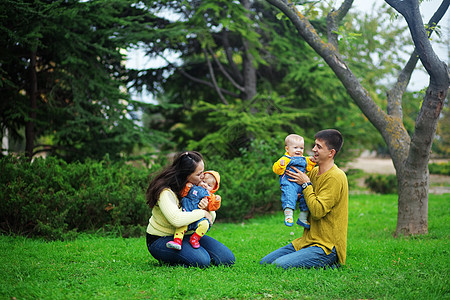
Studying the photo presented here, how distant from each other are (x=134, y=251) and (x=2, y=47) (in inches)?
260

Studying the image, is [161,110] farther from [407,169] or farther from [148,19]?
[407,169]

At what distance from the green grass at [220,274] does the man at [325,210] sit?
16 centimetres

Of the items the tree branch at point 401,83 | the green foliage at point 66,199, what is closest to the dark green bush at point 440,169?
the tree branch at point 401,83

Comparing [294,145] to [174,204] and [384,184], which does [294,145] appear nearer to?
[174,204]

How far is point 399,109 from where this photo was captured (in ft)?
22.8

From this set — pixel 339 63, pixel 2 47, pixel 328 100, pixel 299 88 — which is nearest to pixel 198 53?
pixel 299 88

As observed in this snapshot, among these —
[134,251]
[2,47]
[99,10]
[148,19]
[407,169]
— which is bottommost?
[134,251]

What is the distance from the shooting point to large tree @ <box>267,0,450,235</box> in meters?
5.65

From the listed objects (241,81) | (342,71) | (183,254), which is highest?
(241,81)

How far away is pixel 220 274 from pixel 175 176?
3.92ft

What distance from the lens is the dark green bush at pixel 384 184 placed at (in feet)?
47.9

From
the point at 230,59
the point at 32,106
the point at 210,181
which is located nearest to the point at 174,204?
the point at 210,181

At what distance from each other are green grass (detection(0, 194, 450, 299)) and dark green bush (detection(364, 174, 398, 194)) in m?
8.32

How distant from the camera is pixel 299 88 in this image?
14406mm
